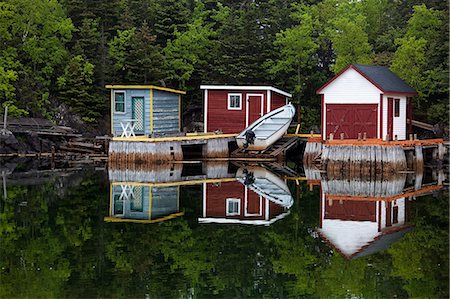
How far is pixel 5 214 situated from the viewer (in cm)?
2075

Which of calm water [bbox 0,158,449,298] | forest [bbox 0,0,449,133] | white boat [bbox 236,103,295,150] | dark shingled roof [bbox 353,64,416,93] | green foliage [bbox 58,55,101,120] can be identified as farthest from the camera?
green foliage [bbox 58,55,101,120]

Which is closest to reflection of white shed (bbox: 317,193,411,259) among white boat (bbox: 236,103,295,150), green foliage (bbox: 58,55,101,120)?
white boat (bbox: 236,103,295,150)

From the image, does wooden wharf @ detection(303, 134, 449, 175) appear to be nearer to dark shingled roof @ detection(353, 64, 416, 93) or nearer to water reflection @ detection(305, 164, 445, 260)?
water reflection @ detection(305, 164, 445, 260)

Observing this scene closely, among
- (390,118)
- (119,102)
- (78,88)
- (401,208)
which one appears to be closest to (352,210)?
(401,208)

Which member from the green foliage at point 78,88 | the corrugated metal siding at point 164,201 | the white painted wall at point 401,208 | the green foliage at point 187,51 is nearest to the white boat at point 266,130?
the green foliage at point 187,51

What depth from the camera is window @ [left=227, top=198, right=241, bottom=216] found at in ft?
72.6

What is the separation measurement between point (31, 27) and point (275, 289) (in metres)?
35.7

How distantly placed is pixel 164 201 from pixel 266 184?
5652mm

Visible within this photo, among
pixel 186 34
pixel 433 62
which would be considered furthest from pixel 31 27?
pixel 433 62

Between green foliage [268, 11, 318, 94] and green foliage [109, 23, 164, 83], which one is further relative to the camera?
green foliage [268, 11, 318, 94]

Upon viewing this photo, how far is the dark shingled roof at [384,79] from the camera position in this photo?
110 ft

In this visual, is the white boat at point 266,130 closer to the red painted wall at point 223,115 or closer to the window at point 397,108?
the red painted wall at point 223,115

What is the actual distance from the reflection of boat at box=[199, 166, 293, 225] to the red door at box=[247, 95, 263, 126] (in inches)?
384

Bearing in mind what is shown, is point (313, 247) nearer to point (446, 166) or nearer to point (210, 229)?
point (210, 229)
